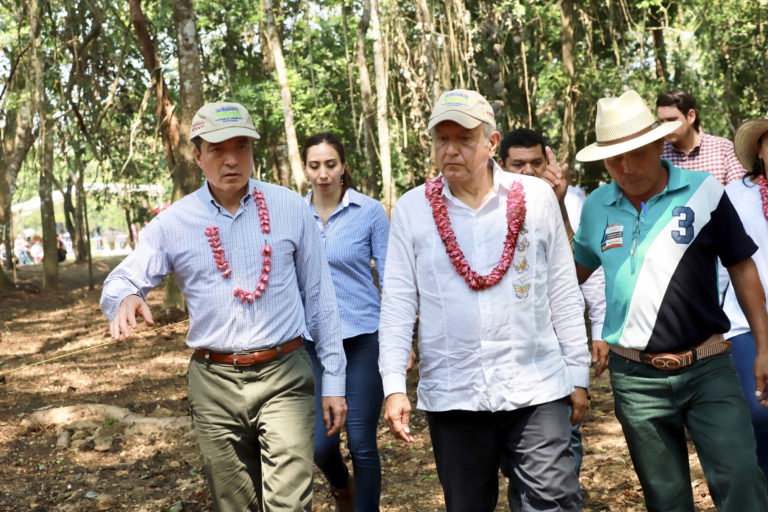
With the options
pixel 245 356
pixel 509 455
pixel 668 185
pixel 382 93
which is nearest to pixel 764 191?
pixel 668 185

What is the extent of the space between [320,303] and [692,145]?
3.18 metres

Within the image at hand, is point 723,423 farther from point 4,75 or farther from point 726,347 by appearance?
point 4,75

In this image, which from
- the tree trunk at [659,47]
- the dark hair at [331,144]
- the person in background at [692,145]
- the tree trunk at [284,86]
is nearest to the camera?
the dark hair at [331,144]

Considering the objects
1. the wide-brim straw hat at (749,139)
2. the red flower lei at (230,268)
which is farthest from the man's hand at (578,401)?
the wide-brim straw hat at (749,139)

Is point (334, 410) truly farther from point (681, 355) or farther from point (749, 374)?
point (749, 374)

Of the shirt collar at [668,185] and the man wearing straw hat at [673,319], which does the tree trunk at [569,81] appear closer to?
the shirt collar at [668,185]

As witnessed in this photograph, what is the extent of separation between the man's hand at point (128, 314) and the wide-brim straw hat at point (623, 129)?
1888 mm

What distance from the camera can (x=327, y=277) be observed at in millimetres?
4367

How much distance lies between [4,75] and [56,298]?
17.7 feet

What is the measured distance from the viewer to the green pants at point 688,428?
352cm

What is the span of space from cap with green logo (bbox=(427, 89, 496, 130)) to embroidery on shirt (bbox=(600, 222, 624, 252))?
29.0 inches

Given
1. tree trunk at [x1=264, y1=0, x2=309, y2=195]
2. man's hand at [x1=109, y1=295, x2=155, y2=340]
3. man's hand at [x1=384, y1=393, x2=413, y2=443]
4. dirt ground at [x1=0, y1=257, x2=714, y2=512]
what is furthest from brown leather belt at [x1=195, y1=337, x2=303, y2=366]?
tree trunk at [x1=264, y1=0, x2=309, y2=195]

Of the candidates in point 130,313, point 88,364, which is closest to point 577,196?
point 130,313

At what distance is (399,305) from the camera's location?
3.62 meters
